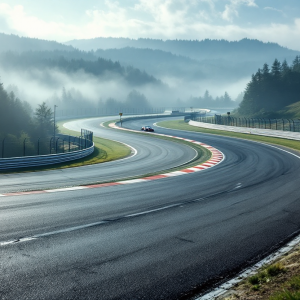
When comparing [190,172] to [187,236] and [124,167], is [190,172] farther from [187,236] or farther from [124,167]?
[187,236]

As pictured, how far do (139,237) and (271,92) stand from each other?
114 meters

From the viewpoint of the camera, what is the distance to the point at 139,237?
401 inches

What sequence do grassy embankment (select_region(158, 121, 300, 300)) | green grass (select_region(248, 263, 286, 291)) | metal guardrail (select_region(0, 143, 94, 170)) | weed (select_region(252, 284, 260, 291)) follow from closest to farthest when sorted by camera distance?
grassy embankment (select_region(158, 121, 300, 300)), weed (select_region(252, 284, 260, 291)), green grass (select_region(248, 263, 286, 291)), metal guardrail (select_region(0, 143, 94, 170))

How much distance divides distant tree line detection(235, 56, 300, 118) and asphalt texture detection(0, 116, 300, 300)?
99492 mm

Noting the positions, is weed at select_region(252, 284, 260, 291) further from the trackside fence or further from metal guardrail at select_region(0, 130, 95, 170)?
the trackside fence

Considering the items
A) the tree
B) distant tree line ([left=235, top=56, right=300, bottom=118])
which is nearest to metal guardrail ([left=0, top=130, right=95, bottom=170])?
the tree

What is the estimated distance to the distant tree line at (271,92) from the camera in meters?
114

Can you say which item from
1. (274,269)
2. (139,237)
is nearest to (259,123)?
(139,237)

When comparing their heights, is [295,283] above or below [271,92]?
below

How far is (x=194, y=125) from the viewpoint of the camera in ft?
235

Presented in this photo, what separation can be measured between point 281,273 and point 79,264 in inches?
162

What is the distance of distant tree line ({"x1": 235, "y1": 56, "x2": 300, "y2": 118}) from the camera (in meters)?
114

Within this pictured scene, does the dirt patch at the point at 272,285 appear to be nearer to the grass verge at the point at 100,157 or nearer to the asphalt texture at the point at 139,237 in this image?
the asphalt texture at the point at 139,237

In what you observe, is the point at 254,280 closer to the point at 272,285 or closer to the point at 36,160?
the point at 272,285
